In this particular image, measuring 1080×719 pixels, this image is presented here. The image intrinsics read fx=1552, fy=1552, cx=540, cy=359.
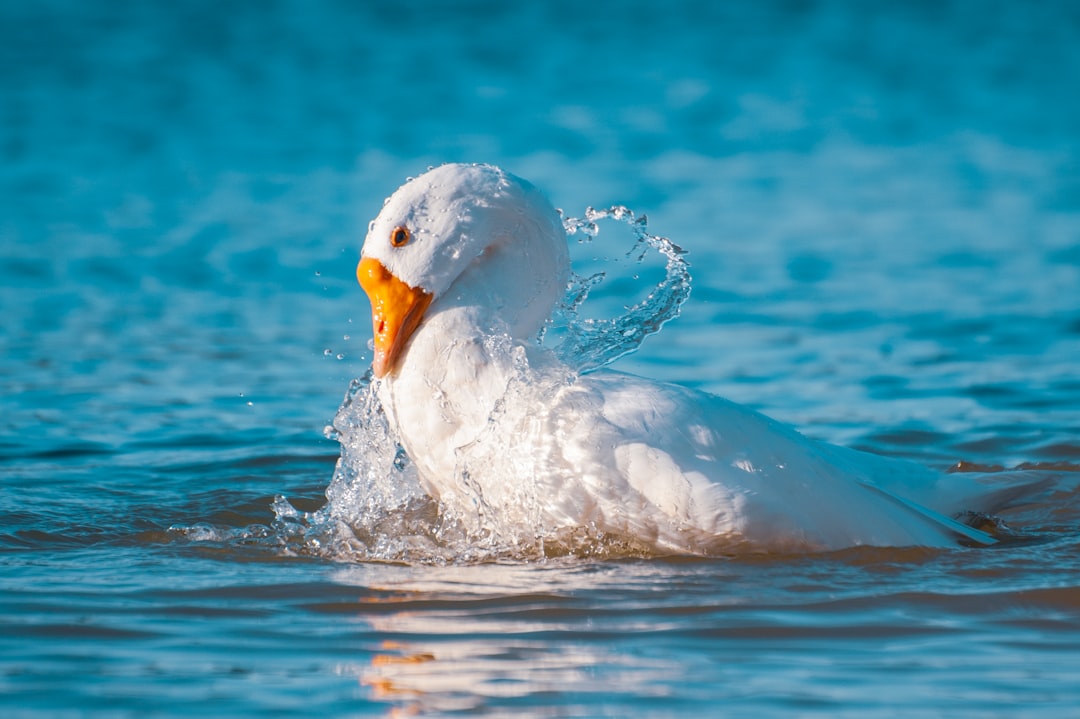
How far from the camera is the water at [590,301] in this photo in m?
4.00

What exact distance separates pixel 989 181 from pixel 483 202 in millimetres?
10147

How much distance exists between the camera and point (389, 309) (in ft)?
16.8

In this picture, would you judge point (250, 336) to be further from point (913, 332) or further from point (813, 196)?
point (813, 196)

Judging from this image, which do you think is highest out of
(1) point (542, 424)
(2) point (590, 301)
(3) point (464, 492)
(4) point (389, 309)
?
(2) point (590, 301)

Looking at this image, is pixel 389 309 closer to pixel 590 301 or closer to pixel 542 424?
pixel 542 424

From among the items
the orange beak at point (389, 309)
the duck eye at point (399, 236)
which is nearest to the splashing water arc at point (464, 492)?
the orange beak at point (389, 309)

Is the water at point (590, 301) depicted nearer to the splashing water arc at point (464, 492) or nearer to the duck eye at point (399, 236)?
the splashing water arc at point (464, 492)

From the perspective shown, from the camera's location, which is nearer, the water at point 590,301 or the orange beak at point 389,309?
the water at point 590,301

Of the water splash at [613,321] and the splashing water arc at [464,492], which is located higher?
the water splash at [613,321]

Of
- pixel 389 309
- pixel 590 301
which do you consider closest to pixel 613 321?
pixel 389 309

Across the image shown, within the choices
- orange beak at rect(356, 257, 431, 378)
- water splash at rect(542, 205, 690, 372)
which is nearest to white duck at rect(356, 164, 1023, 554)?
orange beak at rect(356, 257, 431, 378)

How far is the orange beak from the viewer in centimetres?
512

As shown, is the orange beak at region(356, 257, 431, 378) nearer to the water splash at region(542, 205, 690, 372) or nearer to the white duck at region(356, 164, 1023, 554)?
the white duck at region(356, 164, 1023, 554)

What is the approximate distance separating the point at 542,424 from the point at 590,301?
5288mm
